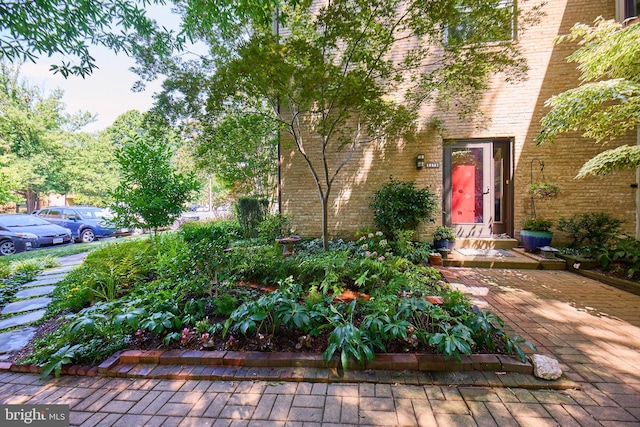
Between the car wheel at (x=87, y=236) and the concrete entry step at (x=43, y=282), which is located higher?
the car wheel at (x=87, y=236)

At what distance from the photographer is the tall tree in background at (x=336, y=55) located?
3816 millimetres

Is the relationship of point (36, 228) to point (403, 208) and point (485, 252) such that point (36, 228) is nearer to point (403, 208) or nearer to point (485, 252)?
point (403, 208)

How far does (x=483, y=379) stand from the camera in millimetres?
1833

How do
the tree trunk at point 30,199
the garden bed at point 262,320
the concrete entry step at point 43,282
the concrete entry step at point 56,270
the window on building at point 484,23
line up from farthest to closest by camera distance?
1. the tree trunk at point 30,199
2. the concrete entry step at point 56,270
3. the concrete entry step at point 43,282
4. the window on building at point 484,23
5. the garden bed at point 262,320

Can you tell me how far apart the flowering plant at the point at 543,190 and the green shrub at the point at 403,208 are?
1973 millimetres

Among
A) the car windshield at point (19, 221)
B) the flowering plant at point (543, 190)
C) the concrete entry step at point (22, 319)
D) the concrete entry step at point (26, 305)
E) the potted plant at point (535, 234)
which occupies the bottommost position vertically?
the concrete entry step at point (22, 319)

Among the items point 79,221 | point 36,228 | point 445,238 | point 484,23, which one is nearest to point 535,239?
point 445,238

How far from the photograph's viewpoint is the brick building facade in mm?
5387

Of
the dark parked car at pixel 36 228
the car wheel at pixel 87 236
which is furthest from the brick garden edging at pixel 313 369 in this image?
the car wheel at pixel 87 236

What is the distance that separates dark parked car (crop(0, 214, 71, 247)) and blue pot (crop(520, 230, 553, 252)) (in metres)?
12.8

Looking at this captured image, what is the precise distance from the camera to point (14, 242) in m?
7.48

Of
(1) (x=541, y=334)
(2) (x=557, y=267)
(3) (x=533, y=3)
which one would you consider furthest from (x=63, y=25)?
(3) (x=533, y=3)

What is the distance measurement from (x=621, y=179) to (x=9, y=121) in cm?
2416

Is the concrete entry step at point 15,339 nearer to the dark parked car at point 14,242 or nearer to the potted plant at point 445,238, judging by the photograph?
the potted plant at point 445,238
